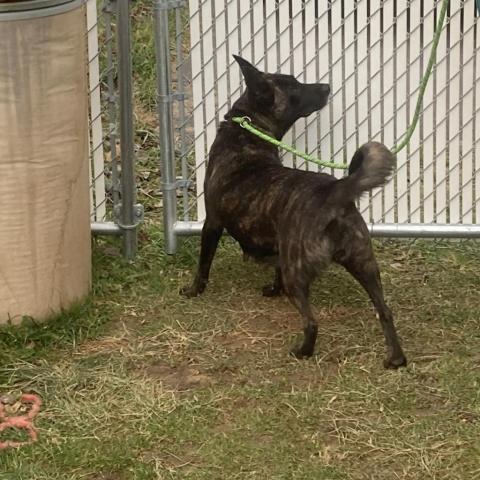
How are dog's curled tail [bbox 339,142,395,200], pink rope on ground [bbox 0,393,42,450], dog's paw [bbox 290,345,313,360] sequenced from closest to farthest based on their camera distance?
pink rope on ground [bbox 0,393,42,450], dog's curled tail [bbox 339,142,395,200], dog's paw [bbox 290,345,313,360]

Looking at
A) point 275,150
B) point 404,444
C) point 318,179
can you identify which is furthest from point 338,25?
point 404,444

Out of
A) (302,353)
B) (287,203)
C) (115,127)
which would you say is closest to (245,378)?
(302,353)

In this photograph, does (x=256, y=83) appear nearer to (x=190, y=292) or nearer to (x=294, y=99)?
(x=294, y=99)

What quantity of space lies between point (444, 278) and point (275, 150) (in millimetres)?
1080

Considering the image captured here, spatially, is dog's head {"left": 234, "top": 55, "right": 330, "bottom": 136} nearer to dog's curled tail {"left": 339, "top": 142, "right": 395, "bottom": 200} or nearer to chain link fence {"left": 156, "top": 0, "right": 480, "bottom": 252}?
chain link fence {"left": 156, "top": 0, "right": 480, "bottom": 252}

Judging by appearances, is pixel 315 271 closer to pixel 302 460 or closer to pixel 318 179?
pixel 318 179

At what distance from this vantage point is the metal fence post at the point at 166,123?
20.4ft

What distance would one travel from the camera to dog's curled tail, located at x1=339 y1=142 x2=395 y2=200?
500 cm

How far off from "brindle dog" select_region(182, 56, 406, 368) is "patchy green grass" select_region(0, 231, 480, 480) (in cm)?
20

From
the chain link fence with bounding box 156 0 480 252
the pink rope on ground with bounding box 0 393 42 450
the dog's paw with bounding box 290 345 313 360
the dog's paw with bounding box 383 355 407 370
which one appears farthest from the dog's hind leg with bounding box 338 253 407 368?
the pink rope on ground with bounding box 0 393 42 450

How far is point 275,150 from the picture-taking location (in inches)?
239

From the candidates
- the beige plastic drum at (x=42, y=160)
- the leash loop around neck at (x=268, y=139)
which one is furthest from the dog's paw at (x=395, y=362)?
the beige plastic drum at (x=42, y=160)

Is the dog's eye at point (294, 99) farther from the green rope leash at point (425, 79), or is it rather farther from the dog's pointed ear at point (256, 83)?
the green rope leash at point (425, 79)

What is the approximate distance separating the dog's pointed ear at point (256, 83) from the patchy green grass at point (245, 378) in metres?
0.91
